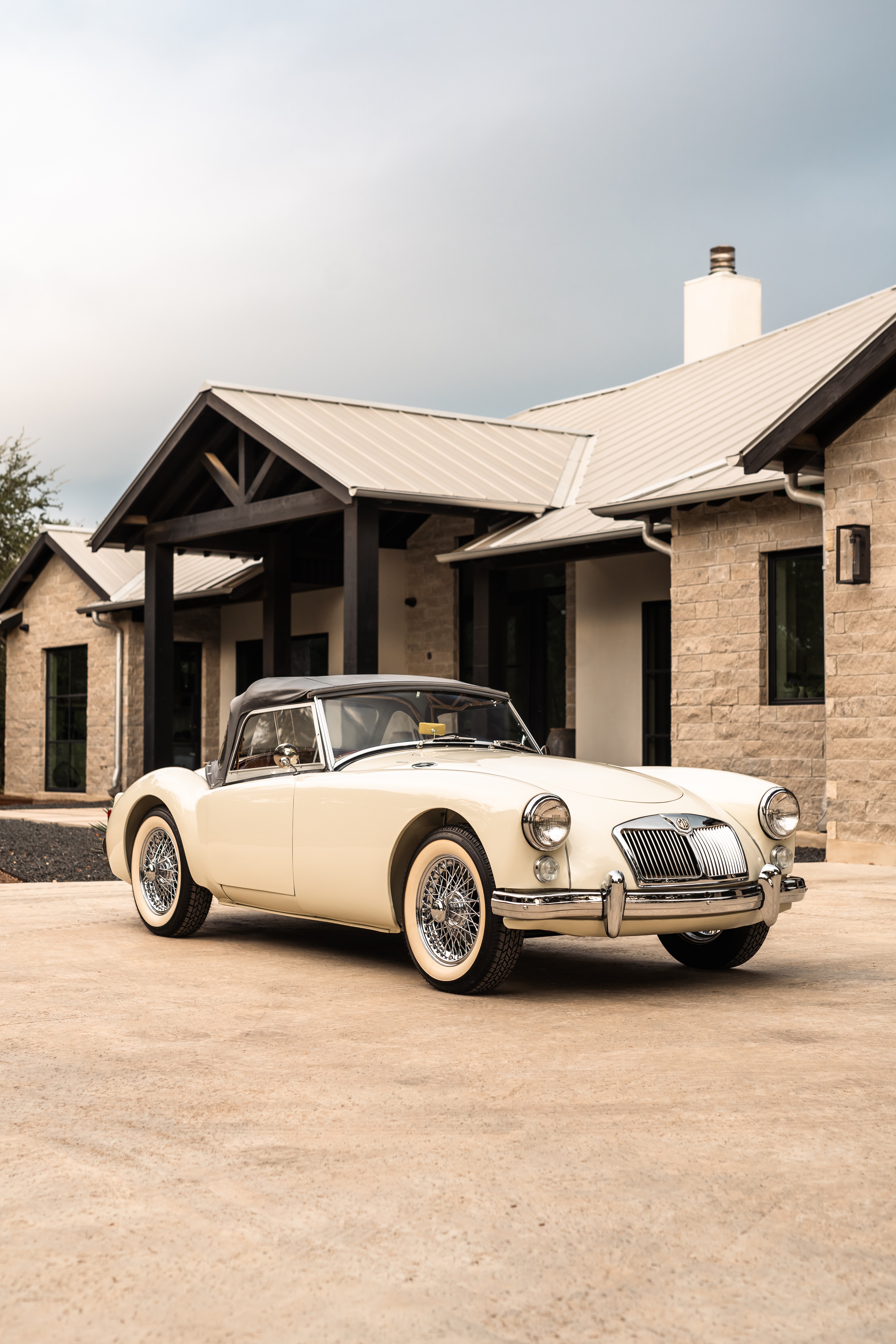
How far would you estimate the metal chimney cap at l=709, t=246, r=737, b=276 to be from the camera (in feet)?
77.9

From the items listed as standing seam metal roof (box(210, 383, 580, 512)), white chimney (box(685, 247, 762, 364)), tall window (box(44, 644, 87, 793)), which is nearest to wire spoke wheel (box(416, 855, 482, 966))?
standing seam metal roof (box(210, 383, 580, 512))

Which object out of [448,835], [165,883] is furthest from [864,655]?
[448,835]

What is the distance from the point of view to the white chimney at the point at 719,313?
23062mm

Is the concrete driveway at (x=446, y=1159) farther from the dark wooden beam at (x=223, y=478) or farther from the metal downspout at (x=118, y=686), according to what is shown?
the metal downspout at (x=118, y=686)

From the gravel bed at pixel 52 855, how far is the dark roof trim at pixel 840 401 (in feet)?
20.3

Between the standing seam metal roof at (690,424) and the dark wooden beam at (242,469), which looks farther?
the dark wooden beam at (242,469)

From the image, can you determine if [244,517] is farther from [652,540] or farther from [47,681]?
[47,681]

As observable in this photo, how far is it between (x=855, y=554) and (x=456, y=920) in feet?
21.2

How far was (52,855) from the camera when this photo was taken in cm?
1227

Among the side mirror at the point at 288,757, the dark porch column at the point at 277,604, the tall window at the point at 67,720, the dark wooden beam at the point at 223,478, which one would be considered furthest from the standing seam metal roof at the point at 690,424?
the tall window at the point at 67,720

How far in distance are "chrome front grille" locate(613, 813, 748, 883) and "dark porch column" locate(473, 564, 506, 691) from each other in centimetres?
1004

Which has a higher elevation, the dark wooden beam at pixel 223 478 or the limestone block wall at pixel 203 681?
the dark wooden beam at pixel 223 478

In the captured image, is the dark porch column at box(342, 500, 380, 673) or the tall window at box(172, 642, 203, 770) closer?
the dark porch column at box(342, 500, 380, 673)

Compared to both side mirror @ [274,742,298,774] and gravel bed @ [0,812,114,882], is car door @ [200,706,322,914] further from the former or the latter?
gravel bed @ [0,812,114,882]
